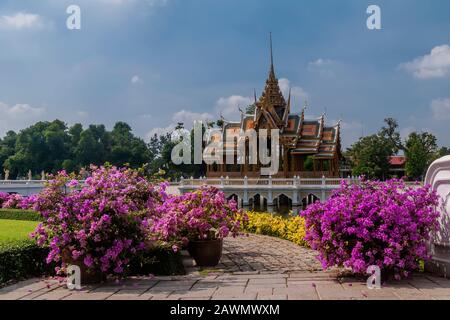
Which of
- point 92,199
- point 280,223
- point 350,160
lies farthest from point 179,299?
point 350,160

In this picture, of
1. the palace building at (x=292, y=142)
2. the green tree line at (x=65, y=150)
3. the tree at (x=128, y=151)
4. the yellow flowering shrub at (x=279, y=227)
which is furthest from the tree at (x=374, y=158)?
the yellow flowering shrub at (x=279, y=227)

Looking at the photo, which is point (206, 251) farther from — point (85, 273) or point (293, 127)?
point (293, 127)

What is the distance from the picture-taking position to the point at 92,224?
6789 mm

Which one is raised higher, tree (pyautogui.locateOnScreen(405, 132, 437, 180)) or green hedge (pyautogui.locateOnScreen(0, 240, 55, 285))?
tree (pyautogui.locateOnScreen(405, 132, 437, 180))

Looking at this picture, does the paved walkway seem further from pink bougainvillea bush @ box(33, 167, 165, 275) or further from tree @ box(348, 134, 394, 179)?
tree @ box(348, 134, 394, 179)

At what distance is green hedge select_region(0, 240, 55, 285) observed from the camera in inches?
283

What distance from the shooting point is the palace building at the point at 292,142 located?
1484 inches

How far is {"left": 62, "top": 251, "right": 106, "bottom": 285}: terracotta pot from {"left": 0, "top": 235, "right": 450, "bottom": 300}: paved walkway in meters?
0.18

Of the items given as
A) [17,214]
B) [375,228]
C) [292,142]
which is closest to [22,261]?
[375,228]

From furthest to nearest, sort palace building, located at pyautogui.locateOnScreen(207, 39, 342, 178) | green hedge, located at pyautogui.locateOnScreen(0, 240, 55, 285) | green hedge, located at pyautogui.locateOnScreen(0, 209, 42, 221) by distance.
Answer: palace building, located at pyautogui.locateOnScreen(207, 39, 342, 178) < green hedge, located at pyautogui.locateOnScreen(0, 209, 42, 221) < green hedge, located at pyautogui.locateOnScreen(0, 240, 55, 285)

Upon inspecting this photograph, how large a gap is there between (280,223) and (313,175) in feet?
78.4

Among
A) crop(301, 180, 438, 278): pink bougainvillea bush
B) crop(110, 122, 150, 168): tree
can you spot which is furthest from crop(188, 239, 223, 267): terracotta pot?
crop(110, 122, 150, 168): tree

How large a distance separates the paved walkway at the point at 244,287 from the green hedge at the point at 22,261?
30 cm

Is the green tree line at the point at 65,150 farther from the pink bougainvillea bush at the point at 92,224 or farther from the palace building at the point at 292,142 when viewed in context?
the pink bougainvillea bush at the point at 92,224
